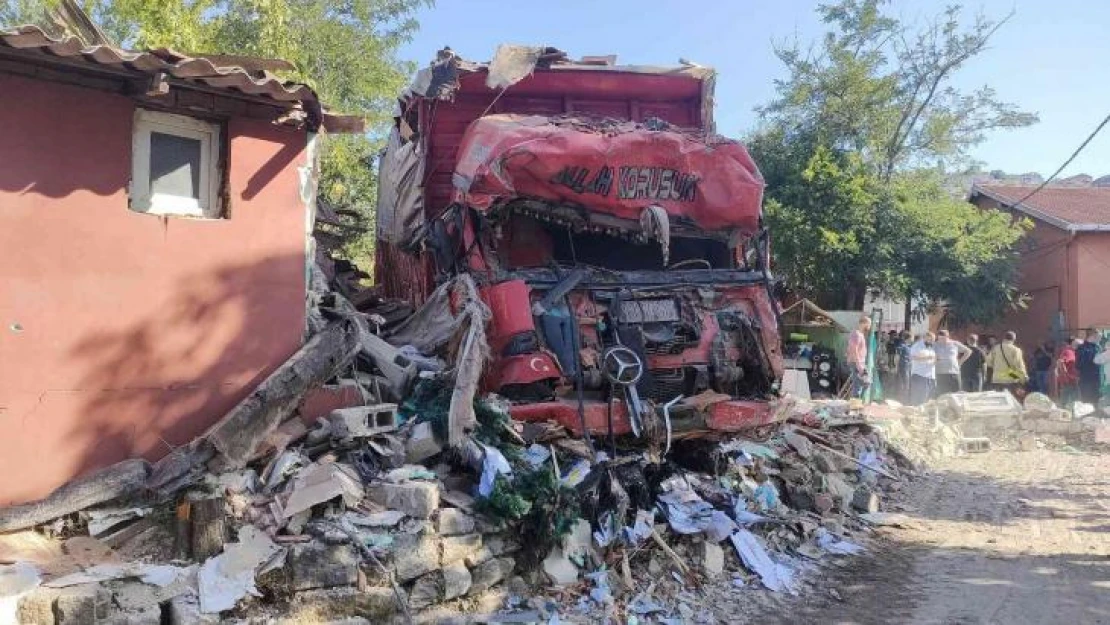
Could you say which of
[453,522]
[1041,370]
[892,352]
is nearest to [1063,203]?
[1041,370]

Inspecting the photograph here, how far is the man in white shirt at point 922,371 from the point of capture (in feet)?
43.5

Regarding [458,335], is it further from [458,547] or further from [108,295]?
[108,295]

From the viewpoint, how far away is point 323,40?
1516 cm

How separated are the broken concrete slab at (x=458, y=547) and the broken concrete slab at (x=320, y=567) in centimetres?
57

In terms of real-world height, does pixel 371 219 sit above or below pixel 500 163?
above

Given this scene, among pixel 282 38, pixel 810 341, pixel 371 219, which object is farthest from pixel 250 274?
pixel 810 341

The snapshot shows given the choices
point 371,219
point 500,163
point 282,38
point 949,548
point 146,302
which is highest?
point 282,38

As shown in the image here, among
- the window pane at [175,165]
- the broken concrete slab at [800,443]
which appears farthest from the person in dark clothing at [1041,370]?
the window pane at [175,165]

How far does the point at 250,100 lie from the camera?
18.1 ft

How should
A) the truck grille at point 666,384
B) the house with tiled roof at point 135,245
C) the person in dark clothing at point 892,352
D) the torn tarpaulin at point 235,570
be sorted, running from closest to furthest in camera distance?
the torn tarpaulin at point 235,570 < the house with tiled roof at point 135,245 < the truck grille at point 666,384 < the person in dark clothing at point 892,352

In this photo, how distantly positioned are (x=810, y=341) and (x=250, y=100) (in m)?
13.2

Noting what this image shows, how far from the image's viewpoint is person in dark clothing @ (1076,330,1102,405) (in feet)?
50.3

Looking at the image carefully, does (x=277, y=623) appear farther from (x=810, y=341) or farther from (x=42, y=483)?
(x=810, y=341)

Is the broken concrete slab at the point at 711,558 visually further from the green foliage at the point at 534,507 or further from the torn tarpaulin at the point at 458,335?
the torn tarpaulin at the point at 458,335
